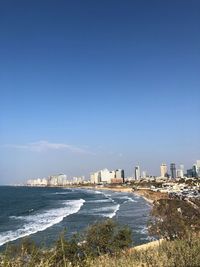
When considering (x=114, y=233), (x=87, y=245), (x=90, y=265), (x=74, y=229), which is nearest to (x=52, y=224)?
(x=74, y=229)

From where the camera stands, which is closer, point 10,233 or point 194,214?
point 194,214

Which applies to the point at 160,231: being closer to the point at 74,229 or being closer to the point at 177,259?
the point at 74,229

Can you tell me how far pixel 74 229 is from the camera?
171ft

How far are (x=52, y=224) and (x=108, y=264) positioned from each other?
51.5 m

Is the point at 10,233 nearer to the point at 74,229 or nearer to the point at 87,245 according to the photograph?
the point at 74,229

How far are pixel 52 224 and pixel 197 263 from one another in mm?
52630

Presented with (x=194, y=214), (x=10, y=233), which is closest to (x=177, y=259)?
(x=194, y=214)

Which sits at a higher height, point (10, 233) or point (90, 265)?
point (90, 265)

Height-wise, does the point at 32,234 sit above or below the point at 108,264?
below

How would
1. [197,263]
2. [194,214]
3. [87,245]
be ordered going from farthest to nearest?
[194,214]
[87,245]
[197,263]

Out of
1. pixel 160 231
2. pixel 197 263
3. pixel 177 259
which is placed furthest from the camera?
pixel 160 231

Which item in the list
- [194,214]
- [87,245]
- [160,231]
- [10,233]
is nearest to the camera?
[87,245]

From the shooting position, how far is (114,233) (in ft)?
112

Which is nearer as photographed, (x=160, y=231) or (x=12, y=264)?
(x=12, y=264)
